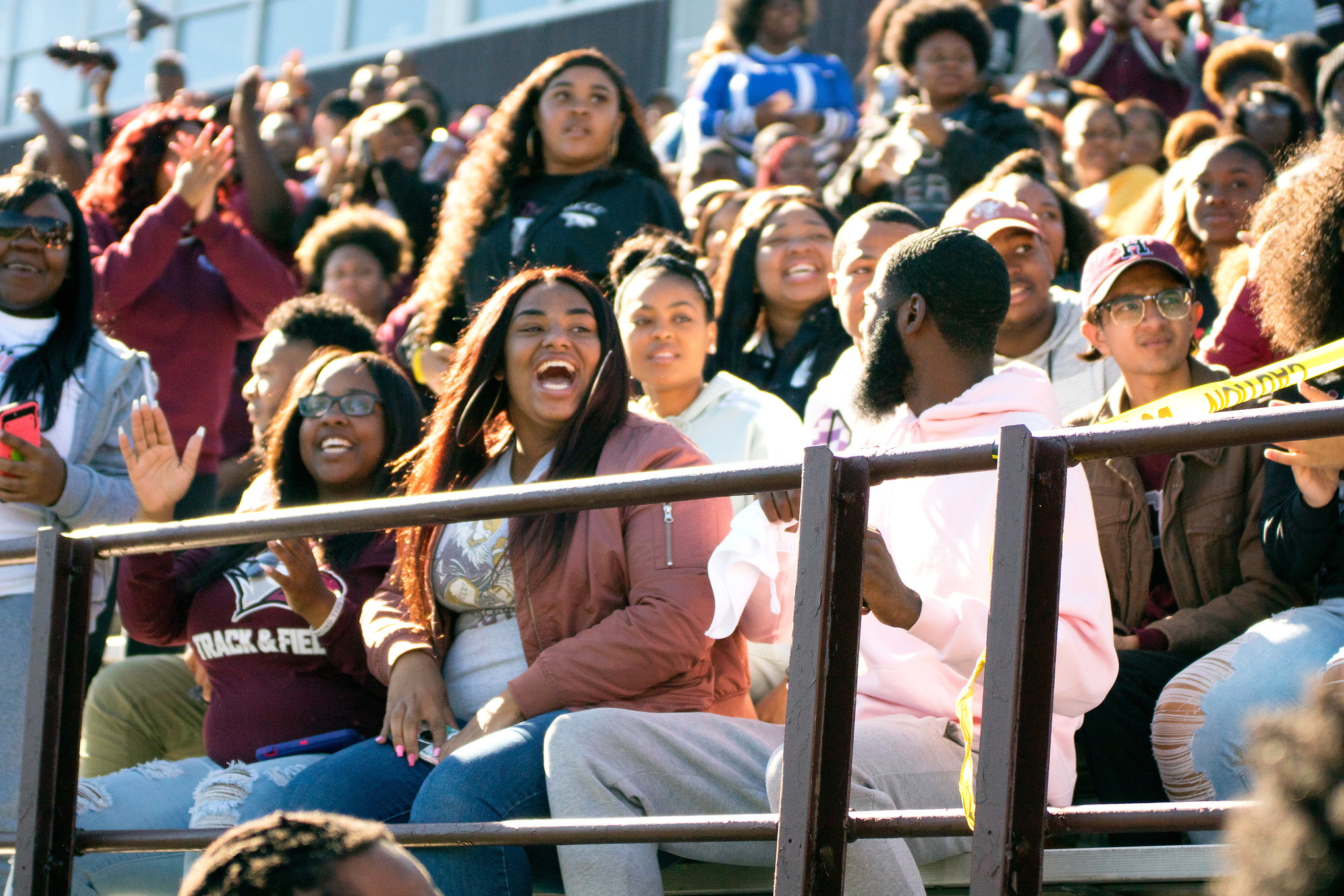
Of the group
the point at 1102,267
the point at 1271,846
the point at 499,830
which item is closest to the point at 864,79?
the point at 1102,267

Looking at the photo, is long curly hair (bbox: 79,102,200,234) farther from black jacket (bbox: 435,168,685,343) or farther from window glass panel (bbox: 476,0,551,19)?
window glass panel (bbox: 476,0,551,19)

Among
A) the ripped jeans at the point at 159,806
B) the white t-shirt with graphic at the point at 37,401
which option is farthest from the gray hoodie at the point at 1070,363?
the white t-shirt with graphic at the point at 37,401

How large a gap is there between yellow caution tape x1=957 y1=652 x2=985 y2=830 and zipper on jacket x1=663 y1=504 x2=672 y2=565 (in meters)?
0.95

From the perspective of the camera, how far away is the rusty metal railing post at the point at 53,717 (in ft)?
→ 10.7

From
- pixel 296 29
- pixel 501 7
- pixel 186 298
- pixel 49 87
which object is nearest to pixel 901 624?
pixel 186 298

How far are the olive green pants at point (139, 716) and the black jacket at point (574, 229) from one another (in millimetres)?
1699

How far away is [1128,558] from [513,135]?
3.19 meters

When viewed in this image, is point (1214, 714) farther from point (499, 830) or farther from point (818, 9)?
point (818, 9)

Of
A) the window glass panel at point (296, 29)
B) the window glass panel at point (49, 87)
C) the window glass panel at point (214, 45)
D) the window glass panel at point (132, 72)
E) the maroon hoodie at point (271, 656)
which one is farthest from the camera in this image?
the window glass panel at point (49, 87)

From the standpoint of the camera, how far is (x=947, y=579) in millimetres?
3229

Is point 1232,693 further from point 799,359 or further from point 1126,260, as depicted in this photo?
point 799,359

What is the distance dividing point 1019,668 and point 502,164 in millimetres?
4185

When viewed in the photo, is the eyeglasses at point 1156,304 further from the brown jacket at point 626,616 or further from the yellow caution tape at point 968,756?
the yellow caution tape at point 968,756

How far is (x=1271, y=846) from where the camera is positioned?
1394 mm
